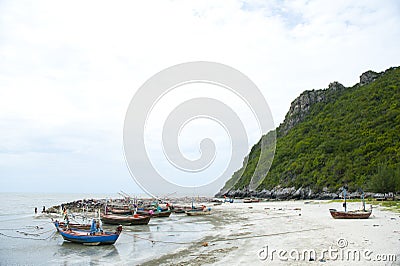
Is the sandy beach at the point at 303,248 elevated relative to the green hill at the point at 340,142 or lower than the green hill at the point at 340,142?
lower

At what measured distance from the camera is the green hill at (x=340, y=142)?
62531 mm

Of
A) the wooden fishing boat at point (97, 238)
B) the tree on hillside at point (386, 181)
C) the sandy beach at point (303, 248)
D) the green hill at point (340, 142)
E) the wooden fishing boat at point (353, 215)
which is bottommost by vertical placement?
the wooden fishing boat at point (97, 238)

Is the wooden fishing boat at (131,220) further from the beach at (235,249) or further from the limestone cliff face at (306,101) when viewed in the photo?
the limestone cliff face at (306,101)

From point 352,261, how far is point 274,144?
334 ft

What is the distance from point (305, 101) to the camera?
113875 mm

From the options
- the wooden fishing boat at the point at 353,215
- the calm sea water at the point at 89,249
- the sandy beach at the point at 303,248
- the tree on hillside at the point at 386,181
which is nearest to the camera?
the sandy beach at the point at 303,248

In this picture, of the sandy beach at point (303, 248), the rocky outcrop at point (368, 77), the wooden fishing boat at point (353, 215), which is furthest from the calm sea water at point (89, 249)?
the rocky outcrop at point (368, 77)

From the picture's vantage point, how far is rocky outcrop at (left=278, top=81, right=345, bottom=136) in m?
111

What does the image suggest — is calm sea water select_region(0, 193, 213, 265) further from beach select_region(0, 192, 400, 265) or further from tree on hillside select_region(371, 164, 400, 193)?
tree on hillside select_region(371, 164, 400, 193)

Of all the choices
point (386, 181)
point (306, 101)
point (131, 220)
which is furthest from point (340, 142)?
point (131, 220)

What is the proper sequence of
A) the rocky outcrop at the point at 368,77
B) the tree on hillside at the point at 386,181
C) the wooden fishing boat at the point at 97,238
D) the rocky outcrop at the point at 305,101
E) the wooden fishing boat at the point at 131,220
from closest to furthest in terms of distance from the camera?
the wooden fishing boat at the point at 97,238 < the wooden fishing boat at the point at 131,220 < the tree on hillside at the point at 386,181 < the rocky outcrop at the point at 368,77 < the rocky outcrop at the point at 305,101

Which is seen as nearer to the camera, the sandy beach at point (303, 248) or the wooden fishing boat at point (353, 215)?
the sandy beach at point (303, 248)

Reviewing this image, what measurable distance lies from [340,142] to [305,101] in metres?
38.2

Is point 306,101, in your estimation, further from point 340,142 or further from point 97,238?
point 97,238
